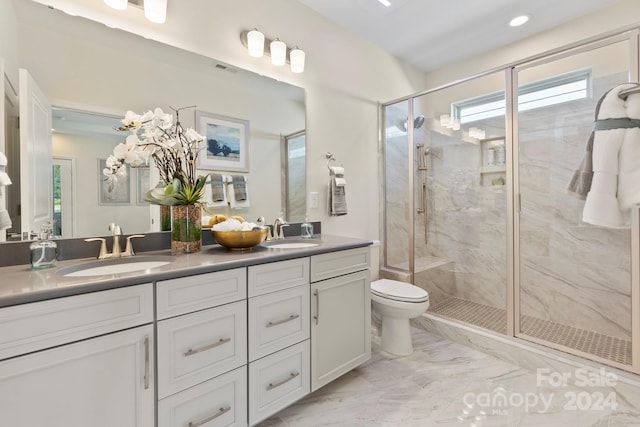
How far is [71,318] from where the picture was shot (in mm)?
904

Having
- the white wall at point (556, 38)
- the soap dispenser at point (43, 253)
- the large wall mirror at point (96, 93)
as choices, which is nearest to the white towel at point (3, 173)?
the large wall mirror at point (96, 93)

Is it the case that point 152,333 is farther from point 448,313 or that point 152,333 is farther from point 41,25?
point 448,313

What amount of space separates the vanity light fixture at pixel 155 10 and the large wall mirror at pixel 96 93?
0.38ft

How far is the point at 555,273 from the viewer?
2600mm

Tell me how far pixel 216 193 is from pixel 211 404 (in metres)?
1.13

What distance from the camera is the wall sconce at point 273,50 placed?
6.30 feet

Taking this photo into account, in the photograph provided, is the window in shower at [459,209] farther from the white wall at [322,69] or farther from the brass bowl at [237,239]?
the brass bowl at [237,239]

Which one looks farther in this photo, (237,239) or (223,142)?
(223,142)

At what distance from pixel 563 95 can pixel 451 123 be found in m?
0.89

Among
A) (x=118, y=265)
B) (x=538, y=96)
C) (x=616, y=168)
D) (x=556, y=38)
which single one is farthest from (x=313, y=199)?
(x=556, y=38)

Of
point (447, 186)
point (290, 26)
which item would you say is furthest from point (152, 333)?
point (447, 186)

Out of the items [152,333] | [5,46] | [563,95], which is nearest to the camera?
[152,333]

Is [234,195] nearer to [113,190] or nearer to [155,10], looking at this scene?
[113,190]

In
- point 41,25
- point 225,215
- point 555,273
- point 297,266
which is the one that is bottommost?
point 555,273
